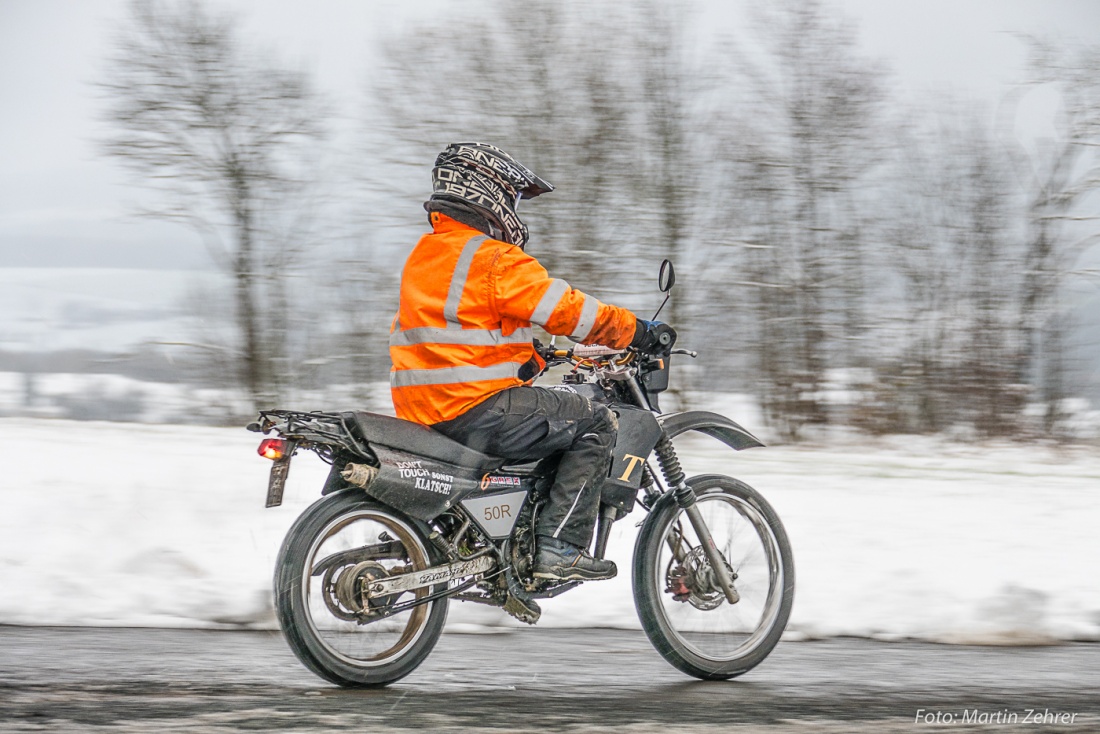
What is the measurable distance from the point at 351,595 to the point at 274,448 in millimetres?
659

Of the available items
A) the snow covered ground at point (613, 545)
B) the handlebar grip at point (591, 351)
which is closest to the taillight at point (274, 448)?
the handlebar grip at point (591, 351)

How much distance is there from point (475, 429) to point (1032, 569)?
3.66m

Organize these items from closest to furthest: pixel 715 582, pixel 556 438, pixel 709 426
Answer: pixel 556 438 < pixel 715 582 < pixel 709 426

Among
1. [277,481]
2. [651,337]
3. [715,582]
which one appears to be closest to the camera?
[277,481]

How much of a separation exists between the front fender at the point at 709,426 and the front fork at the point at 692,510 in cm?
7

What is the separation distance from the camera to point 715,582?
188 inches

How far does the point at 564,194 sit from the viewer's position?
11.2 metres

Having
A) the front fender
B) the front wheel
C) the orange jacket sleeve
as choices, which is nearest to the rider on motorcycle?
the orange jacket sleeve

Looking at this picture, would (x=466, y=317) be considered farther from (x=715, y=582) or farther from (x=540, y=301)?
(x=715, y=582)

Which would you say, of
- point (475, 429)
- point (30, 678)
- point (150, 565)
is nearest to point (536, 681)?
point (475, 429)

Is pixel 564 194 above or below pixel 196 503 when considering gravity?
above

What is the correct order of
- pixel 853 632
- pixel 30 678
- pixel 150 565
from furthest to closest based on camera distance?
pixel 150 565 < pixel 853 632 < pixel 30 678

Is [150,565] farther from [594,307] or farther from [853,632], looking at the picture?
[853,632]

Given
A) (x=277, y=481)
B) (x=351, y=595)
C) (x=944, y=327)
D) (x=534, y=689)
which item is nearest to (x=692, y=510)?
(x=534, y=689)
